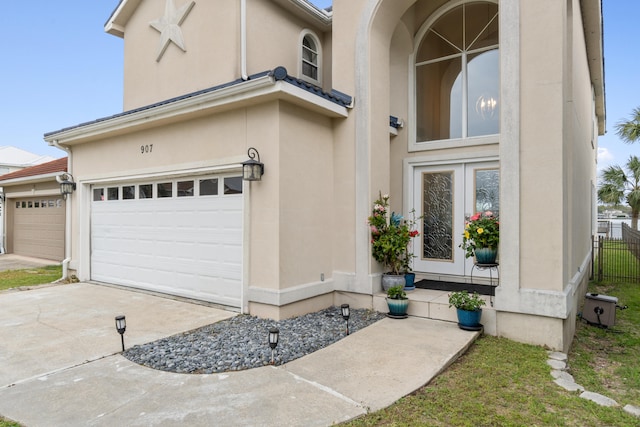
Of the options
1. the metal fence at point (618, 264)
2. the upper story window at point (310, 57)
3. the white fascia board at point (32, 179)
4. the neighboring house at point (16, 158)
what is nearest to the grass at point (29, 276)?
the white fascia board at point (32, 179)

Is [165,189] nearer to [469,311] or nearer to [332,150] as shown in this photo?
[332,150]

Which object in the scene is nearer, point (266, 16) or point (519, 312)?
point (519, 312)

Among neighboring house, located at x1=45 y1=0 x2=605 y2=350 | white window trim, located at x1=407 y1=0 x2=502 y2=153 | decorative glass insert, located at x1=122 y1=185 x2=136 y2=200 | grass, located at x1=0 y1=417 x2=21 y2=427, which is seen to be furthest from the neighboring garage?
white window trim, located at x1=407 y1=0 x2=502 y2=153

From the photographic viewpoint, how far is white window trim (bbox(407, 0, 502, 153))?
7.53 m

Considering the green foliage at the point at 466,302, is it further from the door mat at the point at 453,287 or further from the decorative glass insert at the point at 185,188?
the decorative glass insert at the point at 185,188

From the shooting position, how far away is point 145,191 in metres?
8.44

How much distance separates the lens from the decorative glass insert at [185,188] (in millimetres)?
7566

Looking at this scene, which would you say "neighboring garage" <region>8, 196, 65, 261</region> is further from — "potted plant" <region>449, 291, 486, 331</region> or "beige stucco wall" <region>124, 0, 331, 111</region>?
"potted plant" <region>449, 291, 486, 331</region>

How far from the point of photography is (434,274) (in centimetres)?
796

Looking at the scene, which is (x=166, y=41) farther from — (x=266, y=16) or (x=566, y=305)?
(x=566, y=305)

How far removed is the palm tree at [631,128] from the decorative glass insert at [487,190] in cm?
1517

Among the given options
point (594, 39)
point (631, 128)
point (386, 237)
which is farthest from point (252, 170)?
point (631, 128)

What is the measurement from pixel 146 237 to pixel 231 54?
4.33 m

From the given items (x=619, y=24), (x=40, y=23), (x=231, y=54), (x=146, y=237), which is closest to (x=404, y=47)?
(x=231, y=54)
